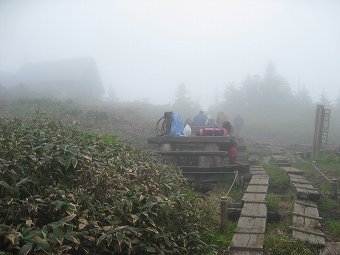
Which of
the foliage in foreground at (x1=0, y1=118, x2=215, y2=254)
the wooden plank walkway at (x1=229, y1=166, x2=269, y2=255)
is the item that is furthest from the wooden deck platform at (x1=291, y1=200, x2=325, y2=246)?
the foliage in foreground at (x1=0, y1=118, x2=215, y2=254)

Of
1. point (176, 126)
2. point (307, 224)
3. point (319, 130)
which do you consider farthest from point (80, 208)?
point (319, 130)

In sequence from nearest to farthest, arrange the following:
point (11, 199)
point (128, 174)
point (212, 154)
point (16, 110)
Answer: point (11, 199)
point (128, 174)
point (212, 154)
point (16, 110)

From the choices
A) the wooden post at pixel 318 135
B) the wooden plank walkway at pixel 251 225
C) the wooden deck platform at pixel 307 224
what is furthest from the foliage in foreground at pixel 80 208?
the wooden post at pixel 318 135

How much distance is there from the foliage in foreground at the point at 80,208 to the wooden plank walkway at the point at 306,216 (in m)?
2.11

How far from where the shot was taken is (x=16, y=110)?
2223 cm

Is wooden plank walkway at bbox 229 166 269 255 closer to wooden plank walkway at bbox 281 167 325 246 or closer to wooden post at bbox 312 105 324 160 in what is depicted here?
wooden plank walkway at bbox 281 167 325 246

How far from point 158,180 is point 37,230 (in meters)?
3.37

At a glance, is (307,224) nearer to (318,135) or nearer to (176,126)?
(176,126)

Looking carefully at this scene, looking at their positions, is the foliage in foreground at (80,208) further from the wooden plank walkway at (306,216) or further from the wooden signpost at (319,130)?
the wooden signpost at (319,130)

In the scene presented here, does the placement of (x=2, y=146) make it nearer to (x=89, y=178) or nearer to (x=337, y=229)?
(x=89, y=178)

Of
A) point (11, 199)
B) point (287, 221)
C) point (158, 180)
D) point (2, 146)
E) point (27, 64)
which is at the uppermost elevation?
point (27, 64)

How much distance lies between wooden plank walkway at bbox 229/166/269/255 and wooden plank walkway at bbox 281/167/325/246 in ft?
2.26

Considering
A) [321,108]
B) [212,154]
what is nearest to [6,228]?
[212,154]

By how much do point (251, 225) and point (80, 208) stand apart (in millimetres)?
3568
